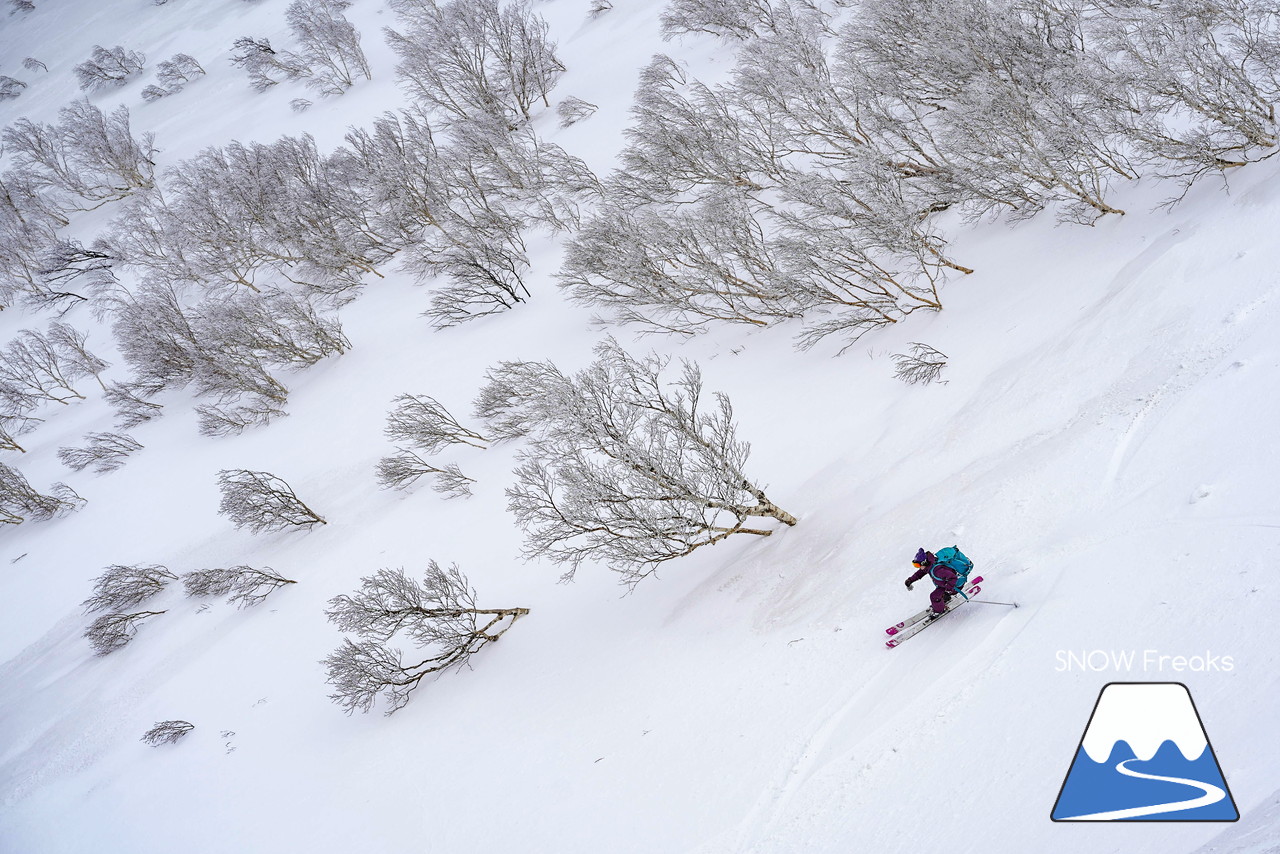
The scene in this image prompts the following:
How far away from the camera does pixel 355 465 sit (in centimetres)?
1747

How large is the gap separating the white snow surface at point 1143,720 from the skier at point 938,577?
5.02 ft

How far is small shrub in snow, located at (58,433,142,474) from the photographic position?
2184 cm

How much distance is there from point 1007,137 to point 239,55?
39599mm

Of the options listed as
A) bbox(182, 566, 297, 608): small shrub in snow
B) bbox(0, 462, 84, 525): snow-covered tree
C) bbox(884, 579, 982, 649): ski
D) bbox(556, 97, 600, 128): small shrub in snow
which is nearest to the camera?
bbox(884, 579, 982, 649): ski

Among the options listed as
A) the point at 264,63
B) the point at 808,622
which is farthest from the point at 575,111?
the point at 808,622

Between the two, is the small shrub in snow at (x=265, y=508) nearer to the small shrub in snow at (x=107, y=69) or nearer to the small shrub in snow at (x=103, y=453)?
the small shrub in snow at (x=103, y=453)

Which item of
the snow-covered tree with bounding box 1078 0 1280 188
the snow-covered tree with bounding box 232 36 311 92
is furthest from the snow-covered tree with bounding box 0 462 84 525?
the snow-covered tree with bounding box 1078 0 1280 188

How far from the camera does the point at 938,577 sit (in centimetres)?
682

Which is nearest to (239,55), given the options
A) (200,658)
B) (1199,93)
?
(200,658)

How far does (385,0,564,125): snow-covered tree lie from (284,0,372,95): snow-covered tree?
17.7ft

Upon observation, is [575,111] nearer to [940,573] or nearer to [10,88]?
[940,573]

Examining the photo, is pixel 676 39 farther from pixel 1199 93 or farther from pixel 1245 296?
pixel 1245 296

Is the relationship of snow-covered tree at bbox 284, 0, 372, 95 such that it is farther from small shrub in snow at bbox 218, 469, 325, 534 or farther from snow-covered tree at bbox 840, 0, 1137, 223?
small shrub in snow at bbox 218, 469, 325, 534

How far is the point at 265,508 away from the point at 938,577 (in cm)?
1471
